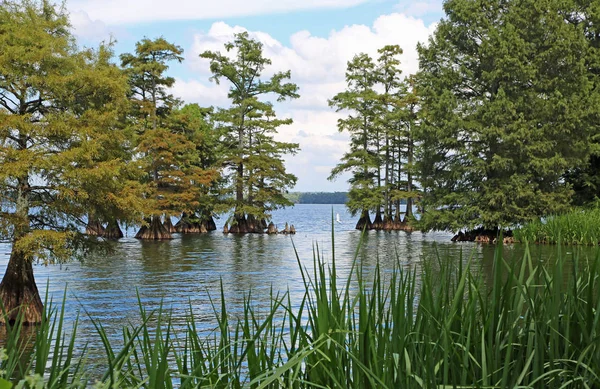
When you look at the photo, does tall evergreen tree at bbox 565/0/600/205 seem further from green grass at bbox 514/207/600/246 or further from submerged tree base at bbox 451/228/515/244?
green grass at bbox 514/207/600/246

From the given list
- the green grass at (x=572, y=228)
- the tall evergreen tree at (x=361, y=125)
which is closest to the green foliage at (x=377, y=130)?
the tall evergreen tree at (x=361, y=125)

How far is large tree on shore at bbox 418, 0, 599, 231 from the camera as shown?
31672 mm

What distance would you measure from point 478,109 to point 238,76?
20387 millimetres

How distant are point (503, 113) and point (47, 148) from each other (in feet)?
71.6

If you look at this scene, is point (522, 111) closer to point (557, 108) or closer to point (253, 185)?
point (557, 108)

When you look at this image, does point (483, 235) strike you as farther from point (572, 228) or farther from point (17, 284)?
point (17, 284)

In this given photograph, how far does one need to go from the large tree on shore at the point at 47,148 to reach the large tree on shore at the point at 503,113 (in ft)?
63.9

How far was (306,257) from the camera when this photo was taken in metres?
28.3

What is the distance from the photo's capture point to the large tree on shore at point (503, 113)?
104ft

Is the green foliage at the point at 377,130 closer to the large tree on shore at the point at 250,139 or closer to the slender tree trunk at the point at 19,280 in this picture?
the large tree on shore at the point at 250,139

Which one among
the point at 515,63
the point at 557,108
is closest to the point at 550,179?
the point at 557,108

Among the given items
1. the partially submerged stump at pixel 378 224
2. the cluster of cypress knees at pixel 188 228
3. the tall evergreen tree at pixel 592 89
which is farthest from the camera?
the partially submerged stump at pixel 378 224

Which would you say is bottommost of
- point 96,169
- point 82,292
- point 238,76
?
point 82,292

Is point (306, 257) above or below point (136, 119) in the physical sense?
below
